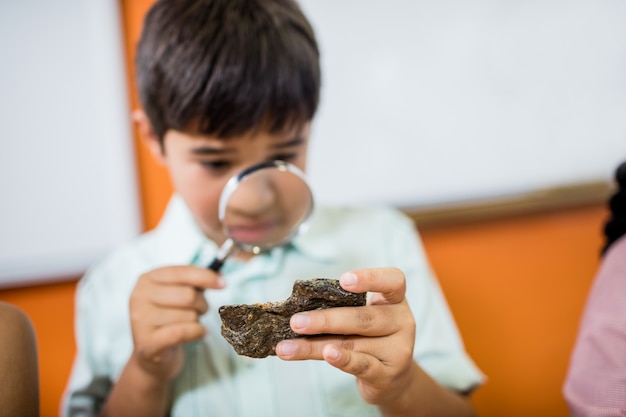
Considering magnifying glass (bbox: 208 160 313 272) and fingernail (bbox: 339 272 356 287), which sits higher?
fingernail (bbox: 339 272 356 287)

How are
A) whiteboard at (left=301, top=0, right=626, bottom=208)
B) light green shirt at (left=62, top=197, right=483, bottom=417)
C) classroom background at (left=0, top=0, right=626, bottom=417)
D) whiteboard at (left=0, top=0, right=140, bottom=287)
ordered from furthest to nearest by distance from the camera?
whiteboard at (left=301, top=0, right=626, bottom=208) → classroom background at (left=0, top=0, right=626, bottom=417) → whiteboard at (left=0, top=0, right=140, bottom=287) → light green shirt at (left=62, top=197, right=483, bottom=417)

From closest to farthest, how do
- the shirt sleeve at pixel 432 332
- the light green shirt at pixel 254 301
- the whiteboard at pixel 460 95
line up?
the light green shirt at pixel 254 301, the shirt sleeve at pixel 432 332, the whiteboard at pixel 460 95

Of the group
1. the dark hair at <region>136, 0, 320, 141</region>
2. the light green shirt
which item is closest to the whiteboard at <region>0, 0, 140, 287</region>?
the light green shirt

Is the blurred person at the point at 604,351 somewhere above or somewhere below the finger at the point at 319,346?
below

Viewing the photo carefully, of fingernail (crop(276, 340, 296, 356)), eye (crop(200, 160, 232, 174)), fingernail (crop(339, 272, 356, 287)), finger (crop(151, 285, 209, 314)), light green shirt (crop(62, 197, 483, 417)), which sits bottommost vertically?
light green shirt (crop(62, 197, 483, 417))

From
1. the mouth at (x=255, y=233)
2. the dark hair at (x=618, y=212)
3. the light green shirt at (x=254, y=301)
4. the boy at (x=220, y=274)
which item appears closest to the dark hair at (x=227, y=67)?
the boy at (x=220, y=274)

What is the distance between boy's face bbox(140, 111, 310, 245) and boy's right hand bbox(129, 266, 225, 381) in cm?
12

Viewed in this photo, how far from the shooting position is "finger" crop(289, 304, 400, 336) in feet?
1.67

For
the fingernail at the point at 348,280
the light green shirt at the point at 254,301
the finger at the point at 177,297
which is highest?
the fingernail at the point at 348,280

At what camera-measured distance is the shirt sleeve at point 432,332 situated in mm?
942

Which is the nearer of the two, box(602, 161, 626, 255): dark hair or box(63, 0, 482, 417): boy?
box(63, 0, 482, 417): boy

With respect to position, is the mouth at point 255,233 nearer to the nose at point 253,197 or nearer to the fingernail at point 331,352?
the nose at point 253,197

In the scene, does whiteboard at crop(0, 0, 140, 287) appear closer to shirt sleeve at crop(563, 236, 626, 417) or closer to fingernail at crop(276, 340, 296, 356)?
fingernail at crop(276, 340, 296, 356)

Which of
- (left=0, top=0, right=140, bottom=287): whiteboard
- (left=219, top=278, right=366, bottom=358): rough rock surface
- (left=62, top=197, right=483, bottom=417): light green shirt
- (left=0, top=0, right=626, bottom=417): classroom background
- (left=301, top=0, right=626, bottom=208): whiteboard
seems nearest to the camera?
(left=219, top=278, right=366, bottom=358): rough rock surface
